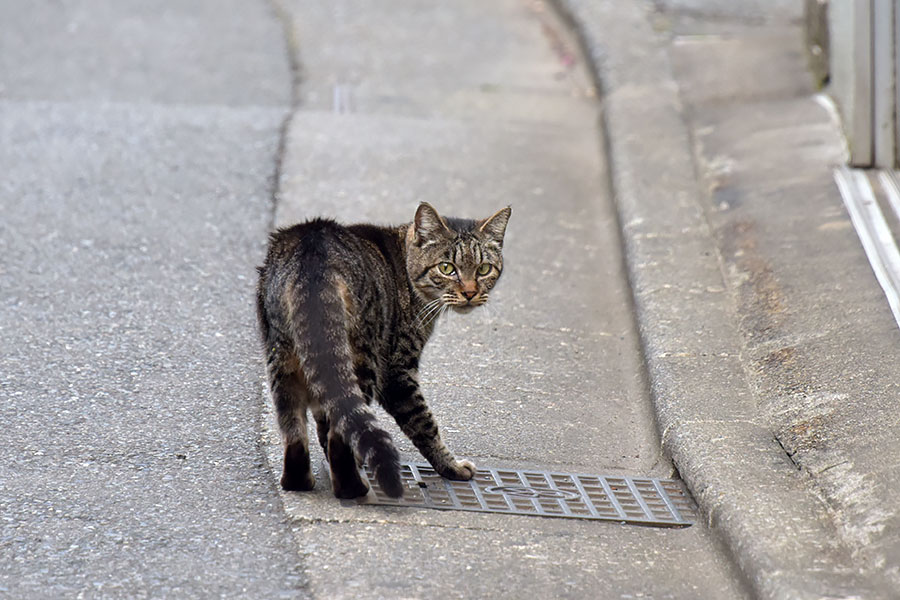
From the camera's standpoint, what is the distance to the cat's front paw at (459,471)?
421cm

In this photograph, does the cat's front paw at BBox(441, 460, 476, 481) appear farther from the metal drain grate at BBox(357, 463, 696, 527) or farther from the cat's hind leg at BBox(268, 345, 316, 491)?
the cat's hind leg at BBox(268, 345, 316, 491)

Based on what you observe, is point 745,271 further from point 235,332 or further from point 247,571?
point 247,571

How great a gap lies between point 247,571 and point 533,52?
655 cm

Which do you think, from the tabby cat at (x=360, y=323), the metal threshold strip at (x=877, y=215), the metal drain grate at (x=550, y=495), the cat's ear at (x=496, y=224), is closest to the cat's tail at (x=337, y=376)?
the tabby cat at (x=360, y=323)

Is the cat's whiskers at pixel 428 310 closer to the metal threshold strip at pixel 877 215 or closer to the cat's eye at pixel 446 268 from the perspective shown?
the cat's eye at pixel 446 268

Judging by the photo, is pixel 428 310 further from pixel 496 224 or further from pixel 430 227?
pixel 496 224

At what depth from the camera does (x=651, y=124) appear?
7.61 metres

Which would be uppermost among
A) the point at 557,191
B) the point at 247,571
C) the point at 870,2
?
the point at 870,2

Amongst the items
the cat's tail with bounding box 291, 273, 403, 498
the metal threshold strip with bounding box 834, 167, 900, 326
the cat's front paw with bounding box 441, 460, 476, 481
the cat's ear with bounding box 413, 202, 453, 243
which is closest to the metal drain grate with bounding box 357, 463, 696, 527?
the cat's front paw with bounding box 441, 460, 476, 481

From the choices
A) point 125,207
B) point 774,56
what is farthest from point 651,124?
point 125,207

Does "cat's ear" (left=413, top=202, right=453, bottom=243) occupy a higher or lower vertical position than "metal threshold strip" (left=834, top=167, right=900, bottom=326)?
higher

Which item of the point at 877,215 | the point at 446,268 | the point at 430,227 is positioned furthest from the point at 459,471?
the point at 877,215

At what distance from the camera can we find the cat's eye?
14.2 ft

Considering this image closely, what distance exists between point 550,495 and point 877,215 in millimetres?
2741
